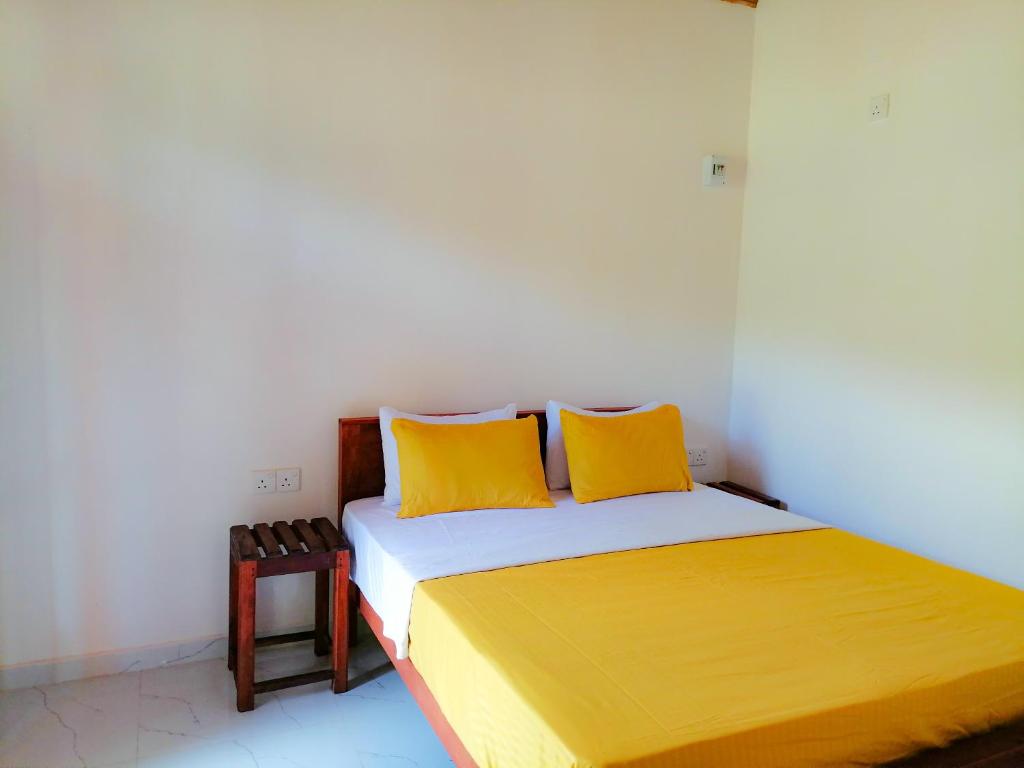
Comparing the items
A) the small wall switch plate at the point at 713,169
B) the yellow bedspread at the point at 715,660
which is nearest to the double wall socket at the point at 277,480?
the yellow bedspread at the point at 715,660

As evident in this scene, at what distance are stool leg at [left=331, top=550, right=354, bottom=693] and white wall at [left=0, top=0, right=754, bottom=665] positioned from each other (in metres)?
0.42

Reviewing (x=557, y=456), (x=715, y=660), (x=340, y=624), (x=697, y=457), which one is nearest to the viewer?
(x=715, y=660)

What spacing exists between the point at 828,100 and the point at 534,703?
2789 millimetres

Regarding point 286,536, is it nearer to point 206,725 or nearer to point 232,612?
point 232,612

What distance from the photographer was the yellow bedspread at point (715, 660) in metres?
1.38

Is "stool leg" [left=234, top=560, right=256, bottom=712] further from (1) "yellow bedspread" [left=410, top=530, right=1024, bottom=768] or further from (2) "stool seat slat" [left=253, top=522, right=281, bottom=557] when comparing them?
(1) "yellow bedspread" [left=410, top=530, right=1024, bottom=768]

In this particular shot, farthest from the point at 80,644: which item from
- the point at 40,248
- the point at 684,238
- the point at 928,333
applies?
the point at 928,333

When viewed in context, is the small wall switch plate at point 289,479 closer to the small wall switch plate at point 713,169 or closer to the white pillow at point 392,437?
the white pillow at point 392,437

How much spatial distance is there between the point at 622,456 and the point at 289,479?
1.28 meters

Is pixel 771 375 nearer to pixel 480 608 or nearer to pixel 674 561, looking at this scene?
pixel 674 561

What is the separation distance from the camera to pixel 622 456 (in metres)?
2.95

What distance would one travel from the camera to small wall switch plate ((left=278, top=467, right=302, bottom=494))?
109 inches

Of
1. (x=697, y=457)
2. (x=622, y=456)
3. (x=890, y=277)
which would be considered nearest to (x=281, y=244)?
(x=622, y=456)

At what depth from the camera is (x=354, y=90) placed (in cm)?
275
